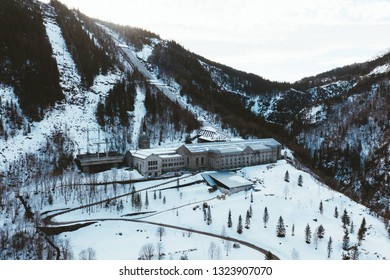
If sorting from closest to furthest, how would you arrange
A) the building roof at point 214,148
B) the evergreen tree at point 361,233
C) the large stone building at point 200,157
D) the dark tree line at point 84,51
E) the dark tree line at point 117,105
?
the evergreen tree at point 361,233 < the large stone building at point 200,157 < the building roof at point 214,148 < the dark tree line at point 117,105 < the dark tree line at point 84,51

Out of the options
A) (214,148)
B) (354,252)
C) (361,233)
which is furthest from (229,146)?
(354,252)

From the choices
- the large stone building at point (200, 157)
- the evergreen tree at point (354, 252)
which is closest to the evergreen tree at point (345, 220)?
the evergreen tree at point (354, 252)

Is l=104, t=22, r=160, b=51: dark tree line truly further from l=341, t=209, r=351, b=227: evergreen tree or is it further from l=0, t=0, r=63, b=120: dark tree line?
l=341, t=209, r=351, b=227: evergreen tree

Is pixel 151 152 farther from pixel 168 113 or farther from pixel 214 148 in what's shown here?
pixel 168 113

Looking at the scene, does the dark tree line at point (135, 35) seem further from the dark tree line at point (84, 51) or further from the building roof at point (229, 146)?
the building roof at point (229, 146)

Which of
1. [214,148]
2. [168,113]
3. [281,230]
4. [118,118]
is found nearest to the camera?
[281,230]
